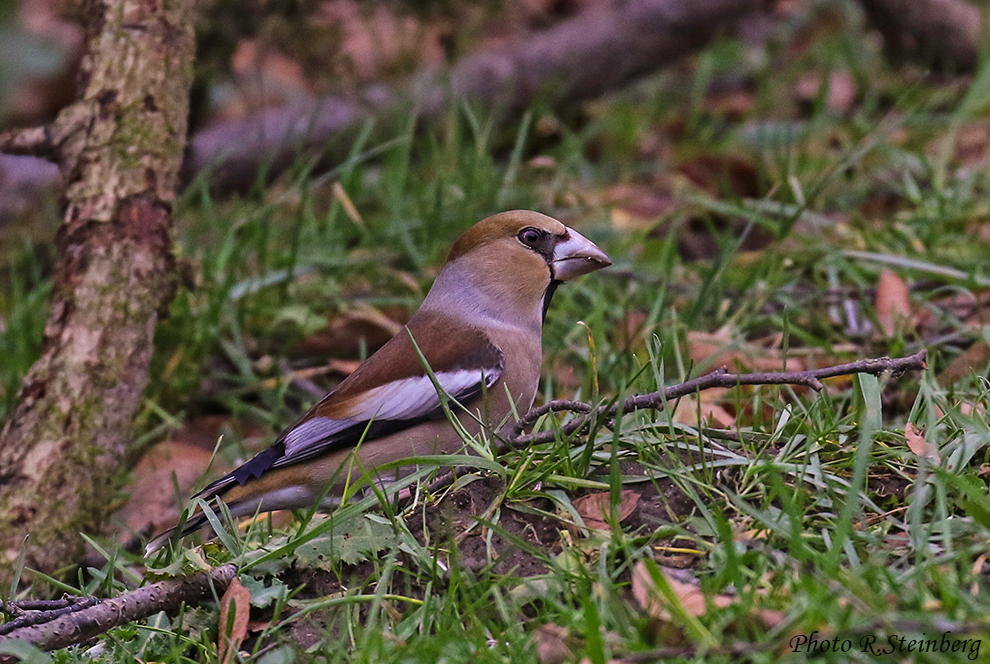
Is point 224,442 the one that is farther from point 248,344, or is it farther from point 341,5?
point 341,5

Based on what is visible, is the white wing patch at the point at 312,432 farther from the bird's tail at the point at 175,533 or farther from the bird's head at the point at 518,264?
the bird's head at the point at 518,264

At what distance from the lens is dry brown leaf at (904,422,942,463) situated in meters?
2.57

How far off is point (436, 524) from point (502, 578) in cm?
31

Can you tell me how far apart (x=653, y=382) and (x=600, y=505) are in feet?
2.46

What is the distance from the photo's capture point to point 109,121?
373 cm

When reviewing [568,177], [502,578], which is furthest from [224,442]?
[568,177]

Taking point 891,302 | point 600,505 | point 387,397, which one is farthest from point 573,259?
point 891,302

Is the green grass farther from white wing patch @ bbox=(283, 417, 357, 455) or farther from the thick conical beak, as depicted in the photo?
the thick conical beak

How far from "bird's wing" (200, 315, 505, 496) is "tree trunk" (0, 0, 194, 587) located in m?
0.75

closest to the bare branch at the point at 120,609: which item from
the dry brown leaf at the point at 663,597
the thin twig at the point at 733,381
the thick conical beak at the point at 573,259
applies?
the thin twig at the point at 733,381

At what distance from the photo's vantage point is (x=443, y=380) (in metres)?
3.24

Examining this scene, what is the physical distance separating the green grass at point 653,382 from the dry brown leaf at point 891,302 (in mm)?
68

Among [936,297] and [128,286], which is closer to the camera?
[128,286]

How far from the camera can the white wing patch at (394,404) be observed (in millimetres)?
3160
